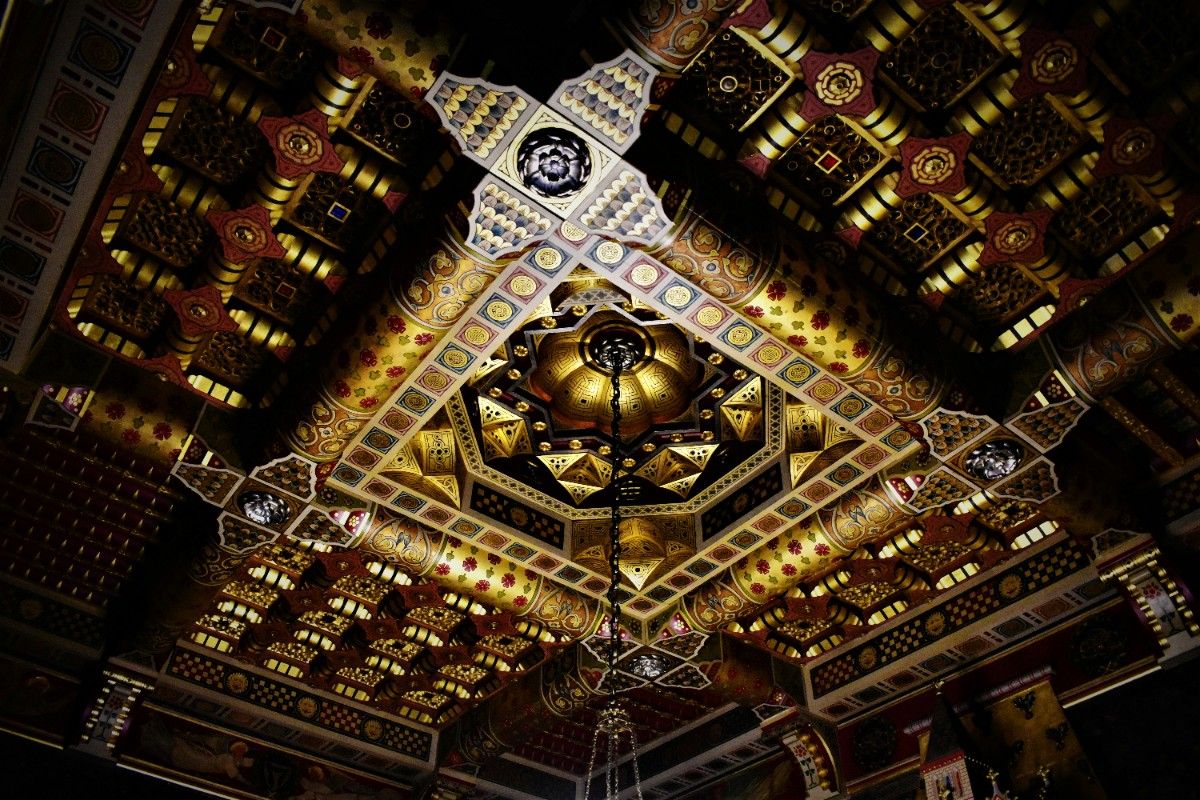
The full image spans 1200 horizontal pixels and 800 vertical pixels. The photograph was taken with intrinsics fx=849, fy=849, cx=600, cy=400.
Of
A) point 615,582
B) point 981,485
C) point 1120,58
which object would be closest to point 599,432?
point 615,582

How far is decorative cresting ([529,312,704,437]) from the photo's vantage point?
653 centimetres

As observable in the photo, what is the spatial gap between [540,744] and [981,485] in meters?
6.72

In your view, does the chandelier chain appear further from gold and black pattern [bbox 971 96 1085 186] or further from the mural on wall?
the mural on wall

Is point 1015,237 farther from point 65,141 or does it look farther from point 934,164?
point 65,141

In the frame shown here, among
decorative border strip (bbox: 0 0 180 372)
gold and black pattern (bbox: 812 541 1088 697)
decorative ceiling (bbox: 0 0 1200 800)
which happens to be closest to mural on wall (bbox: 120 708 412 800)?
decorative ceiling (bbox: 0 0 1200 800)

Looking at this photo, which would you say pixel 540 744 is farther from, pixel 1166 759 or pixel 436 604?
pixel 1166 759

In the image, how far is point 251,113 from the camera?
468 centimetres

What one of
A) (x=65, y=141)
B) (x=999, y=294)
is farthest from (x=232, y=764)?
(x=999, y=294)

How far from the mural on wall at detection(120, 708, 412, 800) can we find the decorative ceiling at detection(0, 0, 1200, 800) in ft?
0.19

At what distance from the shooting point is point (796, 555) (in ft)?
22.8

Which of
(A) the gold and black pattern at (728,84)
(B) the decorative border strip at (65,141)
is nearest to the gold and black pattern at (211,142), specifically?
(B) the decorative border strip at (65,141)

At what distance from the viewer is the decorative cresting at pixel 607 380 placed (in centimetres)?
653

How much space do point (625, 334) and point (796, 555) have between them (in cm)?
231

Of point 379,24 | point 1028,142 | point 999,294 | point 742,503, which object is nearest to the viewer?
point 379,24
